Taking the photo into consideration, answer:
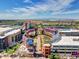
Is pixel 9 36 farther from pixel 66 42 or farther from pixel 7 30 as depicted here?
pixel 66 42

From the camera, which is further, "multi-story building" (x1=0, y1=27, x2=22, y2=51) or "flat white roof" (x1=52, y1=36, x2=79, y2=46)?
"multi-story building" (x1=0, y1=27, x2=22, y2=51)

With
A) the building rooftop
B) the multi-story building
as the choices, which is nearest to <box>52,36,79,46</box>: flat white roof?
the multi-story building

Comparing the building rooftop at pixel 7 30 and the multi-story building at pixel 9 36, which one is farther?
the building rooftop at pixel 7 30

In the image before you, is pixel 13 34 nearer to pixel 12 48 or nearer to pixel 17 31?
pixel 17 31

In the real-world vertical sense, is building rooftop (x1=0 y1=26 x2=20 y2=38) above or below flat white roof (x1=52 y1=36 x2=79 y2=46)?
above

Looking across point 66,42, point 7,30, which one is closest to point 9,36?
point 7,30

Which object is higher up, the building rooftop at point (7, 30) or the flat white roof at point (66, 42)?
the building rooftop at point (7, 30)

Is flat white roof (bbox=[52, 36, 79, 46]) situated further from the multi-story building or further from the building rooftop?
the building rooftop

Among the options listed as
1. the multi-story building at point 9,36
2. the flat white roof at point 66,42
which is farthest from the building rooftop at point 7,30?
the flat white roof at point 66,42

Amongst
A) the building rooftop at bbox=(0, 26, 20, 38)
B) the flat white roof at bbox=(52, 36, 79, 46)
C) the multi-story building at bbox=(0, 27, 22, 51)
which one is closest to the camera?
the flat white roof at bbox=(52, 36, 79, 46)

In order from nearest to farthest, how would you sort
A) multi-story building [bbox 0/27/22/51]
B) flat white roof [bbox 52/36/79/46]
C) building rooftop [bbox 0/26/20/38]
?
1. flat white roof [bbox 52/36/79/46]
2. multi-story building [bbox 0/27/22/51]
3. building rooftop [bbox 0/26/20/38]

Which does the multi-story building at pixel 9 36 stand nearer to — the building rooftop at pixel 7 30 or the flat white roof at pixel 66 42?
the building rooftop at pixel 7 30
